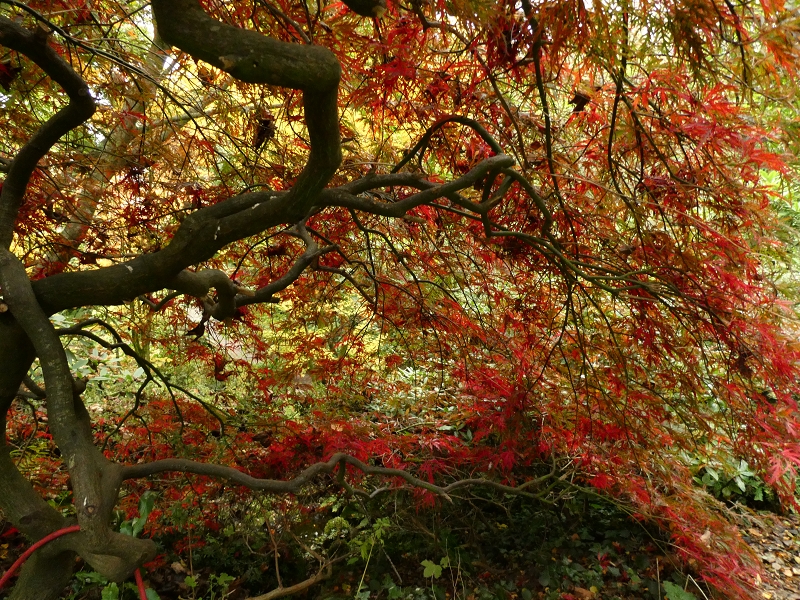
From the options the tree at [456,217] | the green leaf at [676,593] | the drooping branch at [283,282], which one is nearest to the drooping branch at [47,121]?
the tree at [456,217]

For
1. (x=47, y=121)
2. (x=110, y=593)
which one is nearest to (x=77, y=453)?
(x=47, y=121)

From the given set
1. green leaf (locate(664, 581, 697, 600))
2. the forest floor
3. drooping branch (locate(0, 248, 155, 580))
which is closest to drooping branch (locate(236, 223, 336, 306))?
drooping branch (locate(0, 248, 155, 580))

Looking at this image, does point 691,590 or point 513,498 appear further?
point 513,498

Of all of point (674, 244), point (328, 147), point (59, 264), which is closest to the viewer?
point (328, 147)

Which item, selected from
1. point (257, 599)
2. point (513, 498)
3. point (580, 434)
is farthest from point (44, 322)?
point (513, 498)

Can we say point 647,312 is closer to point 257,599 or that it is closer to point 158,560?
point 257,599

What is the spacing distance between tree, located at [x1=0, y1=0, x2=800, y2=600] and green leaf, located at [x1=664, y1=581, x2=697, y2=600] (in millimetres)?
161

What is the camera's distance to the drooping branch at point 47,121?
4.34 ft

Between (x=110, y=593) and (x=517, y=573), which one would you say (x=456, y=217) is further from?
(x=110, y=593)

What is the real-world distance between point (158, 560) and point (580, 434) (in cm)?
238

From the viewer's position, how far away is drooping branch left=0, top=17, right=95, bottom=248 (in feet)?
4.34

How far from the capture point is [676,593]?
276 centimetres

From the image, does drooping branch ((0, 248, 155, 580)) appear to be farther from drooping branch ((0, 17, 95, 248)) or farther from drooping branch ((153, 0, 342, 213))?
drooping branch ((153, 0, 342, 213))

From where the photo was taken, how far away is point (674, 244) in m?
2.12
